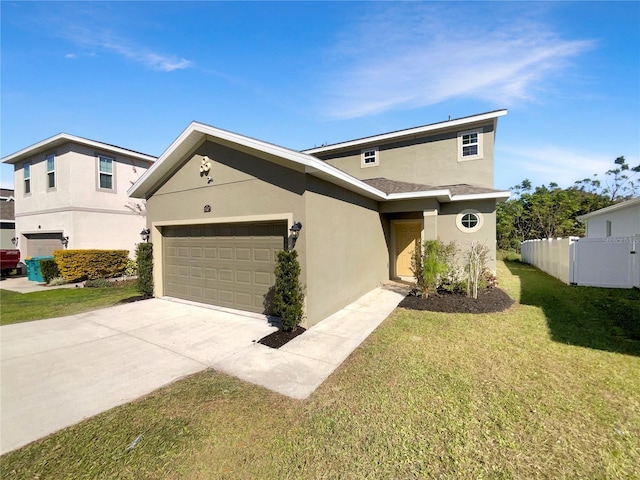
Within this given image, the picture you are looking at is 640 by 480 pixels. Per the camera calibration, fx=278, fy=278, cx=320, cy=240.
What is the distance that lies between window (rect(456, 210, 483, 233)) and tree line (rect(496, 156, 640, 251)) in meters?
19.2

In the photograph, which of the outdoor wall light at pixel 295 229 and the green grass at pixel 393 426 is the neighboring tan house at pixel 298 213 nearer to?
the outdoor wall light at pixel 295 229

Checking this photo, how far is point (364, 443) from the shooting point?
277cm

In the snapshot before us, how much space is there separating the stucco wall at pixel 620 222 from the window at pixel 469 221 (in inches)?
328

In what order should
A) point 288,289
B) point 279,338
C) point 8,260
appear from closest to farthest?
point 279,338 < point 288,289 < point 8,260

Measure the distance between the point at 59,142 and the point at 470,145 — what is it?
61.0 ft

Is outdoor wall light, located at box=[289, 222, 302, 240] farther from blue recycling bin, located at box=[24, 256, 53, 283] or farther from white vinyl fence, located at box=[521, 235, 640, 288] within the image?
blue recycling bin, located at box=[24, 256, 53, 283]

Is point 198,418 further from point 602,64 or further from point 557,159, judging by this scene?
point 557,159

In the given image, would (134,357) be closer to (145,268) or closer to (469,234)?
(145,268)

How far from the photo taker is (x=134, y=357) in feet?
15.8

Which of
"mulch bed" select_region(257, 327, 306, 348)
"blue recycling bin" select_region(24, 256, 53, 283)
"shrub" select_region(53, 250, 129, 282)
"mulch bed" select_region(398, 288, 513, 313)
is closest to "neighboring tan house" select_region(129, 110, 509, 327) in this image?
"mulch bed" select_region(257, 327, 306, 348)

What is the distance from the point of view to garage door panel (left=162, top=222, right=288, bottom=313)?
6.98 metres

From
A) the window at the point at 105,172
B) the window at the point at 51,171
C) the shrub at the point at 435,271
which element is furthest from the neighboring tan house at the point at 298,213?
the window at the point at 51,171

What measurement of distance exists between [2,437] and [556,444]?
18.6 ft

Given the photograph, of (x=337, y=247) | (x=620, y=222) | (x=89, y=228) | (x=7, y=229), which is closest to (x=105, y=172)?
(x=89, y=228)
